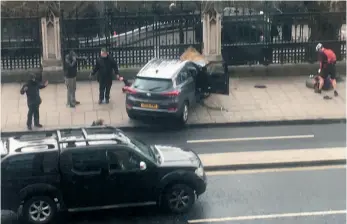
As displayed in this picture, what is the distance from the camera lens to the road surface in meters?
16.8

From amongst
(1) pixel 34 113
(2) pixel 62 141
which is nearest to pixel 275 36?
(1) pixel 34 113

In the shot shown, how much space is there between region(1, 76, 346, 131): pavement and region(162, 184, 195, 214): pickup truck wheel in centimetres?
631

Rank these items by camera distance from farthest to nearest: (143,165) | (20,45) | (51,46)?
(20,45), (51,46), (143,165)

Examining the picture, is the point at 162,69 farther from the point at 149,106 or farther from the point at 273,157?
the point at 273,157

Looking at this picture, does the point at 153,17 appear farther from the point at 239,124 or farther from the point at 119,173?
the point at 119,173

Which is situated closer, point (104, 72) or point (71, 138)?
point (71, 138)

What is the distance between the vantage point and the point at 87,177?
11.9 metres

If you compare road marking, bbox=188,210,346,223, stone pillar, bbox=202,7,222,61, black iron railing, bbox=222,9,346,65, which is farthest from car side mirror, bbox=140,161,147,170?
black iron railing, bbox=222,9,346,65

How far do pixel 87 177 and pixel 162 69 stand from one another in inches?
287

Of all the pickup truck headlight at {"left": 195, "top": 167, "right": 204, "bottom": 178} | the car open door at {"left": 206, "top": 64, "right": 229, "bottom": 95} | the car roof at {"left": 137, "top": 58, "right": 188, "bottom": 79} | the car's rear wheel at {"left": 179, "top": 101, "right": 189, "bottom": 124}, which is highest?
the car roof at {"left": 137, "top": 58, "right": 188, "bottom": 79}

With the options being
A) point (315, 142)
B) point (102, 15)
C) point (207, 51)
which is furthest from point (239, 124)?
point (102, 15)

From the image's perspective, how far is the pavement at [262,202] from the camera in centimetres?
1235

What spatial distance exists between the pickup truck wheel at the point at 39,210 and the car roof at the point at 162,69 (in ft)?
23.2

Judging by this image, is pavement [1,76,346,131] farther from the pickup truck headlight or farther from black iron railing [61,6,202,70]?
the pickup truck headlight
